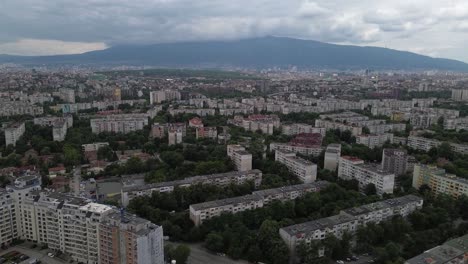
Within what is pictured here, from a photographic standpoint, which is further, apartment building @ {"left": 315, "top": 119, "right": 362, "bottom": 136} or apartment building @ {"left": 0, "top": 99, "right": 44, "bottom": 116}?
apartment building @ {"left": 0, "top": 99, "right": 44, "bottom": 116}

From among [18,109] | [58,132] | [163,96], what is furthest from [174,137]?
[163,96]

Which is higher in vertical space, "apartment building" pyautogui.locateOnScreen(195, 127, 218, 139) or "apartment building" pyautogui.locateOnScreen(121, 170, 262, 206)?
"apartment building" pyautogui.locateOnScreen(195, 127, 218, 139)

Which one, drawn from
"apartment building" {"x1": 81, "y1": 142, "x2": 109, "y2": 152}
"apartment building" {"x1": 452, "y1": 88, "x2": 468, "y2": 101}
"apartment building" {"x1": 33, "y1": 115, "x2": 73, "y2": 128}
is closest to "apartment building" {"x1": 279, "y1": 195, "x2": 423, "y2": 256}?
"apartment building" {"x1": 81, "y1": 142, "x2": 109, "y2": 152}

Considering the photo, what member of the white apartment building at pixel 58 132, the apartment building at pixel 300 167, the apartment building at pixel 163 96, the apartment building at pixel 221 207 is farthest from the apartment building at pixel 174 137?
the apartment building at pixel 163 96

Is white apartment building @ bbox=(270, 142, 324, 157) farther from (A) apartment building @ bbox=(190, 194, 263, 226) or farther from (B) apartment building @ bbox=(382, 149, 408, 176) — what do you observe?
(A) apartment building @ bbox=(190, 194, 263, 226)

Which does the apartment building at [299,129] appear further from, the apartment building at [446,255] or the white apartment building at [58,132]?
the apartment building at [446,255]

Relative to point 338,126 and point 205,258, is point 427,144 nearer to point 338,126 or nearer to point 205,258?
point 338,126
